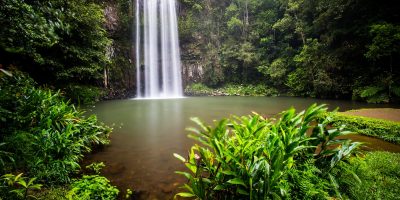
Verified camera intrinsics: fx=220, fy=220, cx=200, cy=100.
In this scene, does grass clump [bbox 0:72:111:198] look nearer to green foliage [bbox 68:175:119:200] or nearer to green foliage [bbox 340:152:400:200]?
green foliage [bbox 68:175:119:200]

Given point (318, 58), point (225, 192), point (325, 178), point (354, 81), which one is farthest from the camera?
point (318, 58)

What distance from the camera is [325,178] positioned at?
2.59 metres

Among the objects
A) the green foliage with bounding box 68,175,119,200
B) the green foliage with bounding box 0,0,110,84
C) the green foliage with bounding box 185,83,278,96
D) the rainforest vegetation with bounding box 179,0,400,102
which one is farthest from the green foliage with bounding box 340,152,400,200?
the green foliage with bounding box 185,83,278,96

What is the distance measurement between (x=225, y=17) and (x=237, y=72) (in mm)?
6830

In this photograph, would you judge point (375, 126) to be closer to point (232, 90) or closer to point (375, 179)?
point (375, 179)

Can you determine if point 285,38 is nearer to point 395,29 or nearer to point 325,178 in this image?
point 395,29

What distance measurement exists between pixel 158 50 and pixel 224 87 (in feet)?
26.4

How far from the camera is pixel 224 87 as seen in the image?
24125mm

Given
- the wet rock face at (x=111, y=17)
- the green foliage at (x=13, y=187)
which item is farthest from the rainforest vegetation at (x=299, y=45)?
the green foliage at (x=13, y=187)

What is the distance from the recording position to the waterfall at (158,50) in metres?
21.7

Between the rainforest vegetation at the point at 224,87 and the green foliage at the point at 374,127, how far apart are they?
0.03 metres

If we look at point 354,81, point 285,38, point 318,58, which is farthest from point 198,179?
point 285,38

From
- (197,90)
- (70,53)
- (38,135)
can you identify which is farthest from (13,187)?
(197,90)

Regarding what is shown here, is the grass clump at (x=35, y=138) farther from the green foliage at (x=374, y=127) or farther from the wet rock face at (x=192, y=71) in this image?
the wet rock face at (x=192, y=71)
